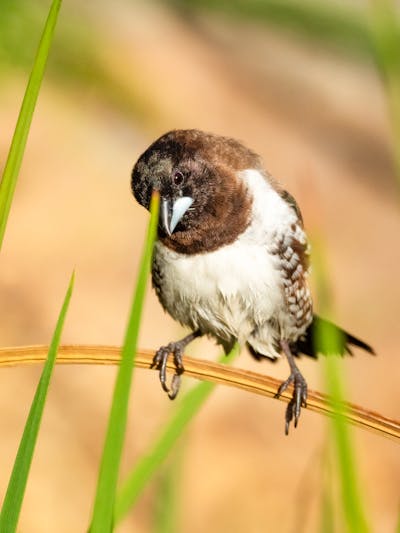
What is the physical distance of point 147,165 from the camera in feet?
6.86

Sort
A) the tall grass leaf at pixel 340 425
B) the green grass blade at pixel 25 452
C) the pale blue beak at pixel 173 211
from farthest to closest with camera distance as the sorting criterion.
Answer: the pale blue beak at pixel 173 211 < the green grass blade at pixel 25 452 < the tall grass leaf at pixel 340 425

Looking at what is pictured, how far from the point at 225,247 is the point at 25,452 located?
3.93 ft

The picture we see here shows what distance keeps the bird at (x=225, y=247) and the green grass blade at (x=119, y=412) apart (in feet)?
3.36

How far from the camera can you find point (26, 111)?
1.20 m

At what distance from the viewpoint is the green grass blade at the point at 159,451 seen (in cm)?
132

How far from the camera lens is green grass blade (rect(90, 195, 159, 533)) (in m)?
1.02

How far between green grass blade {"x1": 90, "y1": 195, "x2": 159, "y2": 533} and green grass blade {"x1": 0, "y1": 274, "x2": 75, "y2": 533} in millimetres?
91

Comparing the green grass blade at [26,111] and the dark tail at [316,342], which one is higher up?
the dark tail at [316,342]

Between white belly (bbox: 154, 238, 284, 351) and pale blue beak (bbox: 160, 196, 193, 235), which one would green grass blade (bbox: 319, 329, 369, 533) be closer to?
pale blue beak (bbox: 160, 196, 193, 235)

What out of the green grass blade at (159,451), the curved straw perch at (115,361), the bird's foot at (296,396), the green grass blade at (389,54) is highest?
the bird's foot at (296,396)

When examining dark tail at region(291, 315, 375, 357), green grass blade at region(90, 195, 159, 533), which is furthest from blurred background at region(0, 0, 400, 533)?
green grass blade at region(90, 195, 159, 533)

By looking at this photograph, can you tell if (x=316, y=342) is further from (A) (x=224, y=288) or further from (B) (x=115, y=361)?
(B) (x=115, y=361)

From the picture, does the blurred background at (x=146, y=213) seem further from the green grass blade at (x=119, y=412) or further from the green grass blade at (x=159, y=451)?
the green grass blade at (x=119, y=412)

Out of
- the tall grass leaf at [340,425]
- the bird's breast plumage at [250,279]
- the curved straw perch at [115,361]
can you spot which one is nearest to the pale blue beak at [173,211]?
the bird's breast plumage at [250,279]
